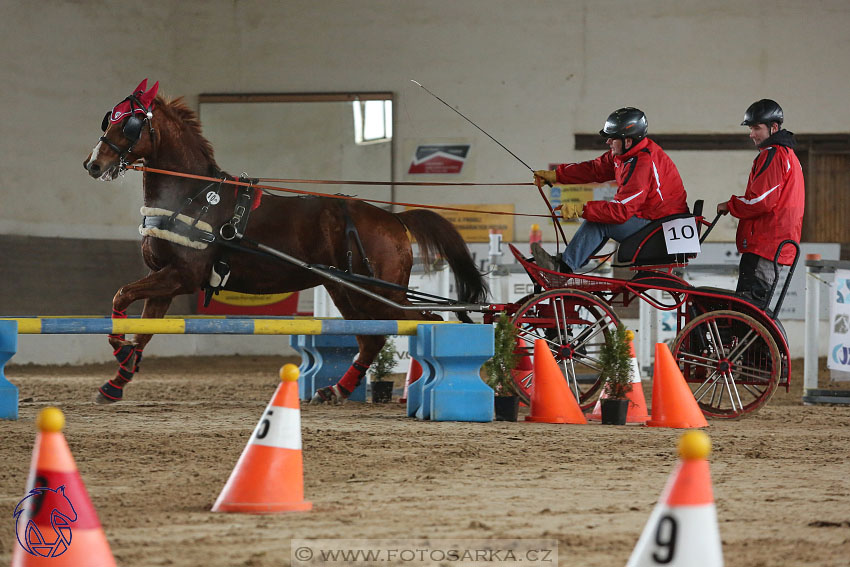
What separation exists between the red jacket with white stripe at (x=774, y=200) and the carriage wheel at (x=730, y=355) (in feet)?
1.64

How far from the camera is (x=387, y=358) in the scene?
8000mm

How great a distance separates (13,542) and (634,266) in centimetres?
456

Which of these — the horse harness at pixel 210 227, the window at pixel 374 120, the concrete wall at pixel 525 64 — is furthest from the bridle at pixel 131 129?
the window at pixel 374 120

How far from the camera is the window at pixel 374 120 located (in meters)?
14.6

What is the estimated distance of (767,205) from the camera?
21.2 feet

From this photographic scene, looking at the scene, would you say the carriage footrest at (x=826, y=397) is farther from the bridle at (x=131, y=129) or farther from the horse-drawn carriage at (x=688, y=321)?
the bridle at (x=131, y=129)

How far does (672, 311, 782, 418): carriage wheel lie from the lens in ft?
21.1

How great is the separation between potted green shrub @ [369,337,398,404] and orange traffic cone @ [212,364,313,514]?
4.54 m

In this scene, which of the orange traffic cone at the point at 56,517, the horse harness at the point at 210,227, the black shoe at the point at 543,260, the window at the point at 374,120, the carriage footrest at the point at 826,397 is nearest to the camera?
the orange traffic cone at the point at 56,517

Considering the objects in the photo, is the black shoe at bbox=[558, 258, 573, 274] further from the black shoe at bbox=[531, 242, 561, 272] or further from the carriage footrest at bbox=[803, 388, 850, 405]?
the carriage footrest at bbox=[803, 388, 850, 405]

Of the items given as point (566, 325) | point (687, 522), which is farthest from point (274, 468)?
point (566, 325)

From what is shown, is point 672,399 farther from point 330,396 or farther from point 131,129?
point 131,129

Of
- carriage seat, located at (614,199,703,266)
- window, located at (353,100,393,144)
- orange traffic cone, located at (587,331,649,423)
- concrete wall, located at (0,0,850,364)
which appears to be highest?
concrete wall, located at (0,0,850,364)

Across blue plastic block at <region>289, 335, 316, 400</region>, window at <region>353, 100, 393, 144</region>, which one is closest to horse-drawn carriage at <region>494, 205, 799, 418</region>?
blue plastic block at <region>289, 335, 316, 400</region>
